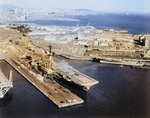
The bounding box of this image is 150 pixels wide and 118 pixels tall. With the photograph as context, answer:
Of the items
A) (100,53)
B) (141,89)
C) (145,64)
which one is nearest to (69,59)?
(100,53)

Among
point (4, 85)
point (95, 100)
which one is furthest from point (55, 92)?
point (4, 85)

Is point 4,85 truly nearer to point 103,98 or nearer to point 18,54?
point 103,98

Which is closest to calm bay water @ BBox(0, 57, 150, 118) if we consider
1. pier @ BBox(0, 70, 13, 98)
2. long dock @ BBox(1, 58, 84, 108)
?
long dock @ BBox(1, 58, 84, 108)

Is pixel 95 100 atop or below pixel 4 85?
below

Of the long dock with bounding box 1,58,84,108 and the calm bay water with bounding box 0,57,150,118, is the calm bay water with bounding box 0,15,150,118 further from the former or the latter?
the long dock with bounding box 1,58,84,108

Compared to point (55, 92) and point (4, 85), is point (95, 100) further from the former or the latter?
point (4, 85)

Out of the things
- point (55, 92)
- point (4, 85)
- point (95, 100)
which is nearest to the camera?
point (4, 85)

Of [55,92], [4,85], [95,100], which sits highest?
[4,85]

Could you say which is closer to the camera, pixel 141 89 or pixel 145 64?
pixel 141 89
